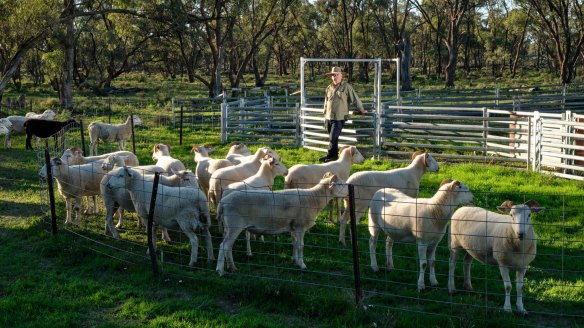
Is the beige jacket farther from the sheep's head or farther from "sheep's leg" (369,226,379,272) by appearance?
the sheep's head

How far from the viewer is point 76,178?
1086 cm

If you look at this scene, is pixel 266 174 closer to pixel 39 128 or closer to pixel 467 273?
pixel 467 273

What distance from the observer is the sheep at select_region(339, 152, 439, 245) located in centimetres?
938

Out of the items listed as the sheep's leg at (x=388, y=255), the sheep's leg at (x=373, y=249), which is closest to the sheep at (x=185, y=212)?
the sheep's leg at (x=373, y=249)

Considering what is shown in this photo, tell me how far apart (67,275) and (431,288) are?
460 cm

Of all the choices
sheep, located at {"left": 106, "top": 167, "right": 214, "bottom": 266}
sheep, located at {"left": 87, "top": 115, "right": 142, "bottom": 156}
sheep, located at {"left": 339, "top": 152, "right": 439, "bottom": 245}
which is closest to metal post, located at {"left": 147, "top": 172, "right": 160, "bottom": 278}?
sheep, located at {"left": 106, "top": 167, "right": 214, "bottom": 266}

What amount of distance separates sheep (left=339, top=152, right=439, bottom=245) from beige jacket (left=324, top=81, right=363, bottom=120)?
15.0 feet

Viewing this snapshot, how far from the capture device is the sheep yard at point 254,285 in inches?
261

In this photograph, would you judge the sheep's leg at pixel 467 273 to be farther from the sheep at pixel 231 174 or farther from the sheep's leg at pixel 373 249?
the sheep at pixel 231 174

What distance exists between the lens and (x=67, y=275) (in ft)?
26.9

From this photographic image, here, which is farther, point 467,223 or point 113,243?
point 113,243

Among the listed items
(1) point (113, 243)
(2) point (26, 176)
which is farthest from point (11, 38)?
(1) point (113, 243)

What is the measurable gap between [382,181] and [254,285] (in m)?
3.26

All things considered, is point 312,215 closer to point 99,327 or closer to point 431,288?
point 431,288
